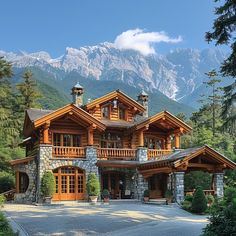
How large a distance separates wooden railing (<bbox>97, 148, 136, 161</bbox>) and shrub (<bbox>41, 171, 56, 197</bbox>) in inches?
173

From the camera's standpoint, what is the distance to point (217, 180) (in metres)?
28.2

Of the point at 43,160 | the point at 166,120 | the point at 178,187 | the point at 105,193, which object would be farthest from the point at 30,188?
the point at 166,120

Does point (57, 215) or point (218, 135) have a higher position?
point (218, 135)

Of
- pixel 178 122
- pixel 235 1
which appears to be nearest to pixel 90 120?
pixel 178 122

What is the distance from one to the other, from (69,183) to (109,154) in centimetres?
385

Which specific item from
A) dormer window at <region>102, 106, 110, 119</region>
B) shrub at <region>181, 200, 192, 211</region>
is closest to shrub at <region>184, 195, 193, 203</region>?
shrub at <region>181, 200, 192, 211</region>

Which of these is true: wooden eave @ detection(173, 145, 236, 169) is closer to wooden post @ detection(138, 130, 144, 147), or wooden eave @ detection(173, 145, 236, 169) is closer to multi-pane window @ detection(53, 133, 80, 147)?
wooden post @ detection(138, 130, 144, 147)

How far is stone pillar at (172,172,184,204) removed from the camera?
26234 mm

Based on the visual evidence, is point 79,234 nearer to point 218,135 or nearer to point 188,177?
point 188,177

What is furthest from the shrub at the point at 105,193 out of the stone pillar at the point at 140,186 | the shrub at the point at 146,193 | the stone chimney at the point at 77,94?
the stone chimney at the point at 77,94

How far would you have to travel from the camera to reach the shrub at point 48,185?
27.2 metres

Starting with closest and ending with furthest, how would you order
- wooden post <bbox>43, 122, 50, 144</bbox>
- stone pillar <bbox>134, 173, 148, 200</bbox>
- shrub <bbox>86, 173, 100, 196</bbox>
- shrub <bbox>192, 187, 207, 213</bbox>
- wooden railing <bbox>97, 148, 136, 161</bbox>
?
shrub <bbox>192, 187, 207, 213</bbox> → wooden post <bbox>43, 122, 50, 144</bbox> → shrub <bbox>86, 173, 100, 196</bbox> → stone pillar <bbox>134, 173, 148, 200</bbox> → wooden railing <bbox>97, 148, 136, 161</bbox>

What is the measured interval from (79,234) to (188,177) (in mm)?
16965

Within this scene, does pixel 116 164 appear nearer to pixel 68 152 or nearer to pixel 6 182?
pixel 68 152
